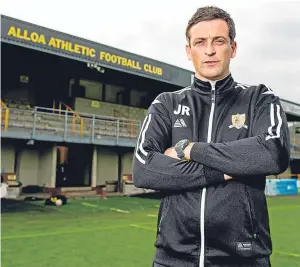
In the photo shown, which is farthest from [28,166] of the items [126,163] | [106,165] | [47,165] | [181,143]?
[181,143]

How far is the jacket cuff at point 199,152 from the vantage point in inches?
82.4

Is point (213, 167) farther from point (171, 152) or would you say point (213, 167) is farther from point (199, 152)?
point (171, 152)

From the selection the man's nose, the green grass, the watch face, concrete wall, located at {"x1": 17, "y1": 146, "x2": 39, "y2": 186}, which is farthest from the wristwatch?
concrete wall, located at {"x1": 17, "y1": 146, "x2": 39, "y2": 186}

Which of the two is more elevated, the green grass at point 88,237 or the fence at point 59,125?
the fence at point 59,125

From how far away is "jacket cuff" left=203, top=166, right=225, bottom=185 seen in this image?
6.69 ft

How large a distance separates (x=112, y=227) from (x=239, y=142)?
840 centimetres

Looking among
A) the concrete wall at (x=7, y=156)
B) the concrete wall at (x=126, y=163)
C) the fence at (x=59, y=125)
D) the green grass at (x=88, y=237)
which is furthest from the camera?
the concrete wall at (x=126, y=163)

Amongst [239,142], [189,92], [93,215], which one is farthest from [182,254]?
[93,215]

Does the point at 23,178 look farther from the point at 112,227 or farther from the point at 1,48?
the point at 112,227

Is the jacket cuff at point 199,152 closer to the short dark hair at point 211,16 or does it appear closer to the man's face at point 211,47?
the man's face at point 211,47

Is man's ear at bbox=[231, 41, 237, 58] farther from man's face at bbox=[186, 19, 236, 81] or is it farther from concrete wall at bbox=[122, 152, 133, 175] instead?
concrete wall at bbox=[122, 152, 133, 175]

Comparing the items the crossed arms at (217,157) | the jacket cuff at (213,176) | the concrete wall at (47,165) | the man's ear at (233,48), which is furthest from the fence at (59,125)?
the jacket cuff at (213,176)

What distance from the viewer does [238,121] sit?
86.1 inches

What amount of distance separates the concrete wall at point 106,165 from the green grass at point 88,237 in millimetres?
7673
